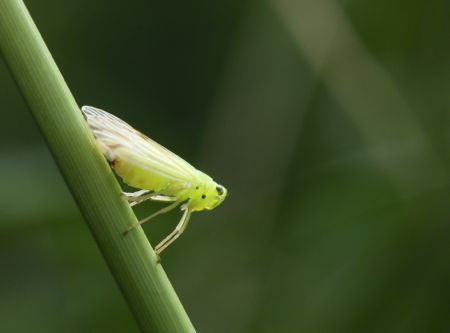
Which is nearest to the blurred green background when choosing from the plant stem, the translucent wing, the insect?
the insect

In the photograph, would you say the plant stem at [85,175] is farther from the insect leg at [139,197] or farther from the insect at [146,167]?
the insect leg at [139,197]

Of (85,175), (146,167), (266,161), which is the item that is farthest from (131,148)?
(266,161)

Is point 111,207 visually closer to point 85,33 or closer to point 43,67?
point 43,67

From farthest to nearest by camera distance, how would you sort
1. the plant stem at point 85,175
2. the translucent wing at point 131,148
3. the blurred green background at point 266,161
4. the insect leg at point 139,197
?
the blurred green background at point 266,161, the insect leg at point 139,197, the translucent wing at point 131,148, the plant stem at point 85,175

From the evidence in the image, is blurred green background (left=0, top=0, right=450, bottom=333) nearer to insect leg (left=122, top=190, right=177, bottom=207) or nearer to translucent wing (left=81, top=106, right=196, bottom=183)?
insect leg (left=122, top=190, right=177, bottom=207)

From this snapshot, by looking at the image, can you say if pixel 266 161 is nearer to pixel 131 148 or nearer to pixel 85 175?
pixel 131 148

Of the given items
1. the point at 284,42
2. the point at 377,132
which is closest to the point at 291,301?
the point at 377,132

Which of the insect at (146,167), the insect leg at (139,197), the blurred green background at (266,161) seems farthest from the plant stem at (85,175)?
the blurred green background at (266,161)

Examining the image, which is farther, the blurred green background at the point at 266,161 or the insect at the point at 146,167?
the blurred green background at the point at 266,161
